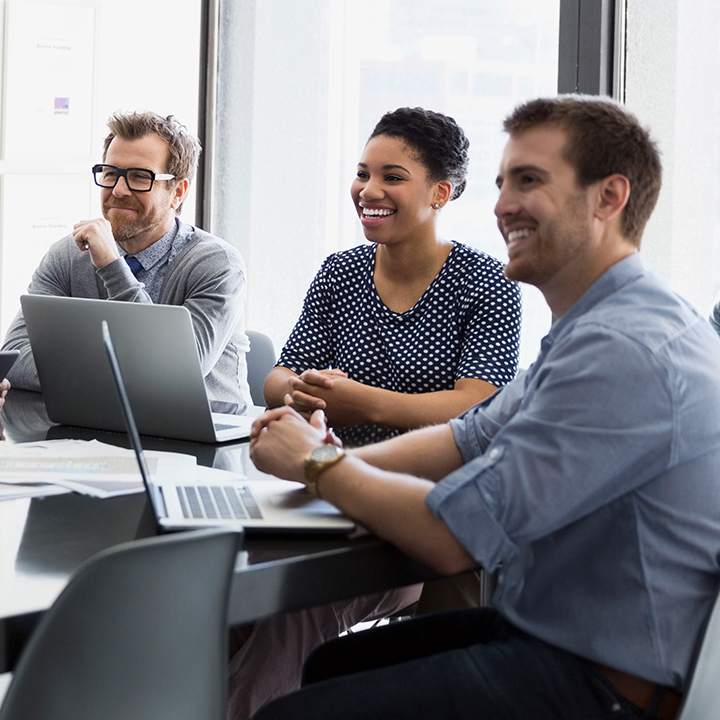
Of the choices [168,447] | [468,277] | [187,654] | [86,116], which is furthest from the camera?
[86,116]

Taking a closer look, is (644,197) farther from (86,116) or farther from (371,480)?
(86,116)

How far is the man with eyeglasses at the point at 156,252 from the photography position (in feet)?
7.16

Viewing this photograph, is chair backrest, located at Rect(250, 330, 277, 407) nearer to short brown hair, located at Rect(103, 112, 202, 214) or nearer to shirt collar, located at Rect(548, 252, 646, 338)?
short brown hair, located at Rect(103, 112, 202, 214)

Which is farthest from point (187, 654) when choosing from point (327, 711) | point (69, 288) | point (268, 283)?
point (268, 283)

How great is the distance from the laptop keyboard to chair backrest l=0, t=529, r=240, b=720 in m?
0.20

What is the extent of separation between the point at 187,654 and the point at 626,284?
0.68 meters

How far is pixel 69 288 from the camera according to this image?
234cm

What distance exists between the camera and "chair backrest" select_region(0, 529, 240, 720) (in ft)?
2.40

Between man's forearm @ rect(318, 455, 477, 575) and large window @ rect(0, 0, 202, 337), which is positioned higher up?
large window @ rect(0, 0, 202, 337)

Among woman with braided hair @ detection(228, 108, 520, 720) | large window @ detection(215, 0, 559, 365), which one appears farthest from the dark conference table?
large window @ detection(215, 0, 559, 365)

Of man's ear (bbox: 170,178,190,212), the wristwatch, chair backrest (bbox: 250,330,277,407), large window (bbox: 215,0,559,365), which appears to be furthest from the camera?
large window (bbox: 215,0,559,365)

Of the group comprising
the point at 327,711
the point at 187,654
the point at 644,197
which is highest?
the point at 644,197

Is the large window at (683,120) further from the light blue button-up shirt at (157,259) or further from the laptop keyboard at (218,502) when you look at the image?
the laptop keyboard at (218,502)

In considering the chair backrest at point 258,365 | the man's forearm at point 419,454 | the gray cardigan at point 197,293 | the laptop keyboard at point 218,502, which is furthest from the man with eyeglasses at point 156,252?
the laptop keyboard at point 218,502
